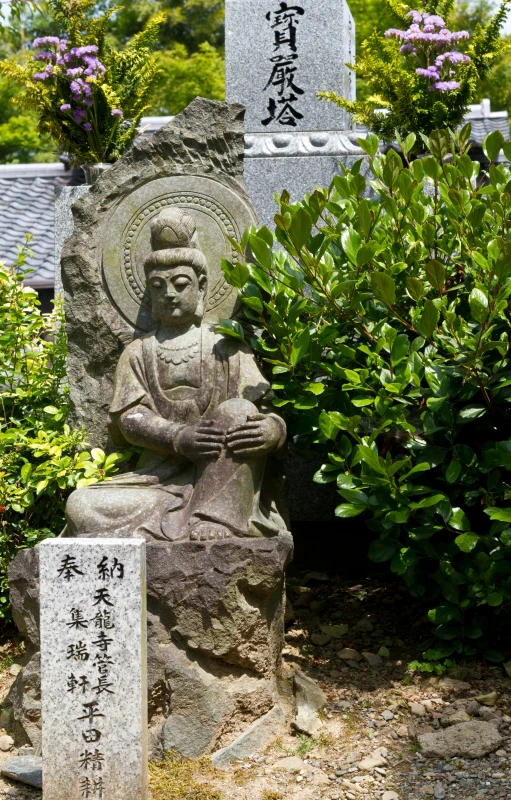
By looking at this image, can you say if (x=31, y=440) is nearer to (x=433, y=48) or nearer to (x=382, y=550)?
(x=382, y=550)

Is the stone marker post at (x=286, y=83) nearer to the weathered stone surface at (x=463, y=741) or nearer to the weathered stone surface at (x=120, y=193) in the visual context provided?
the weathered stone surface at (x=120, y=193)

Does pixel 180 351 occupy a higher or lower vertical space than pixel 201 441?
higher

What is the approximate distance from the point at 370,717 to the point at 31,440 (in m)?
2.25

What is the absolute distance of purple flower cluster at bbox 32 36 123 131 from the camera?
6.27m

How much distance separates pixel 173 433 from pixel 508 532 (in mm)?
1530

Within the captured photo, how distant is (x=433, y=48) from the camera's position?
6602 mm

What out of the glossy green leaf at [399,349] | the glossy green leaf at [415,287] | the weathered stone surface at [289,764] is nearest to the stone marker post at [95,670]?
the weathered stone surface at [289,764]

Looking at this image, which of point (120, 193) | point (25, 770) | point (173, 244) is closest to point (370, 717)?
point (25, 770)

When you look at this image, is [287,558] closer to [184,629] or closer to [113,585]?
[184,629]

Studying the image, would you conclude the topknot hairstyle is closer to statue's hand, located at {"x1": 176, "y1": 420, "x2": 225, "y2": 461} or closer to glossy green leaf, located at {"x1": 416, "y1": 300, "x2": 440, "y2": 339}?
statue's hand, located at {"x1": 176, "y1": 420, "x2": 225, "y2": 461}

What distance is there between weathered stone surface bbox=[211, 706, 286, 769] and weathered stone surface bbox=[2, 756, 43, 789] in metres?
0.69

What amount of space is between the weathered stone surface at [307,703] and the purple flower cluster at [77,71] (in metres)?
3.70

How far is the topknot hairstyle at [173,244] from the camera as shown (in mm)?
4770

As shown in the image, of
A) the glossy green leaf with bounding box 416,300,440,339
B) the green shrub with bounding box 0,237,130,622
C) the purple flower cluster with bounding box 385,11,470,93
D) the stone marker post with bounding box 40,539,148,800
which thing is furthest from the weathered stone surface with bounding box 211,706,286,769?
the purple flower cluster with bounding box 385,11,470,93
